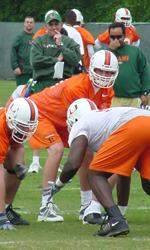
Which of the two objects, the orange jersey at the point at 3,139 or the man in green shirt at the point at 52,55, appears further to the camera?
the man in green shirt at the point at 52,55

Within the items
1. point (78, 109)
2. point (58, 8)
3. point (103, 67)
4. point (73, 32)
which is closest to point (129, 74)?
point (73, 32)

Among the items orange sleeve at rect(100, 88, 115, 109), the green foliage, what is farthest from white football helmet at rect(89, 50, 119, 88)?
the green foliage

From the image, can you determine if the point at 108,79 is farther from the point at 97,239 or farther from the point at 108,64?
the point at 97,239

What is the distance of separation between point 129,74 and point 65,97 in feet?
8.98

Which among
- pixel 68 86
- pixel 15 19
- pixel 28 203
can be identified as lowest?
pixel 15 19

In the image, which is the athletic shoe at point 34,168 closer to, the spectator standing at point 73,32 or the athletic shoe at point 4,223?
the spectator standing at point 73,32

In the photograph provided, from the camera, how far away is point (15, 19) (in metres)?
41.7

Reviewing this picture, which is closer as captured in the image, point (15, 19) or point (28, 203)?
point (28, 203)

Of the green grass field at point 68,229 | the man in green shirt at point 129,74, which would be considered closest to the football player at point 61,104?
the green grass field at point 68,229

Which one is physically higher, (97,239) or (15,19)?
(97,239)

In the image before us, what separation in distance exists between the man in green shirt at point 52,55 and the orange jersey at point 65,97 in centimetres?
209

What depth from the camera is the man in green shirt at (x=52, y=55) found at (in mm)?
11312

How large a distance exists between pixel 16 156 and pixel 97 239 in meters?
1.33

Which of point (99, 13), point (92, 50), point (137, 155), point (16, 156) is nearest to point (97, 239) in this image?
point (137, 155)
